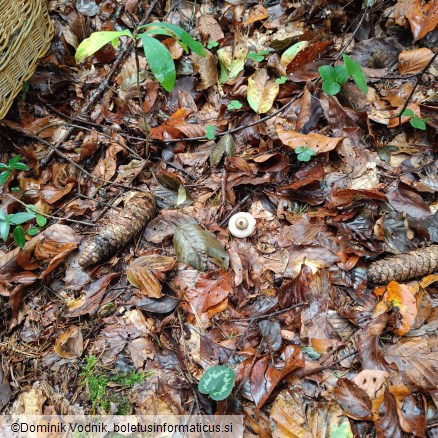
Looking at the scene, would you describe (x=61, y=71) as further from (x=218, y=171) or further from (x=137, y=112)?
(x=218, y=171)

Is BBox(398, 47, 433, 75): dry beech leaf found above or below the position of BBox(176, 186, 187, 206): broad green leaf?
below

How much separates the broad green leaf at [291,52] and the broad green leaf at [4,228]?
2.19 metres

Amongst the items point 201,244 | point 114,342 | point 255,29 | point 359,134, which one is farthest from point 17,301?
point 255,29

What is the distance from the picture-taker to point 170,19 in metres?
3.34

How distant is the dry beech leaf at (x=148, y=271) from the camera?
2.17 meters

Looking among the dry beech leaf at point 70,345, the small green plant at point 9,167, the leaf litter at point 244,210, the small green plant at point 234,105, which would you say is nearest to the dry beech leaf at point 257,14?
the leaf litter at point 244,210

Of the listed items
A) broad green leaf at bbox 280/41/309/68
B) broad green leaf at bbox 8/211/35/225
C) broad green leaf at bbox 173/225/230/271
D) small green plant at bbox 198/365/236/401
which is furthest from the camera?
broad green leaf at bbox 280/41/309/68

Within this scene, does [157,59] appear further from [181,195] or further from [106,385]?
[106,385]

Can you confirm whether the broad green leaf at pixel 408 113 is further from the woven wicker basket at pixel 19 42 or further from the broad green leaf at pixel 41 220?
the woven wicker basket at pixel 19 42

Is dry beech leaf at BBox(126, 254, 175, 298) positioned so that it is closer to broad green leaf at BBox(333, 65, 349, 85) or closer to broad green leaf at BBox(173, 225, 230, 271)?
broad green leaf at BBox(173, 225, 230, 271)

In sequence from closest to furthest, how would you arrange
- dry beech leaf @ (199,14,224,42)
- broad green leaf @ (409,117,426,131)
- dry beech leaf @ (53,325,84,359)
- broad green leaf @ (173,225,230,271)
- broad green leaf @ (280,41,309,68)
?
dry beech leaf @ (53,325,84,359) < broad green leaf @ (173,225,230,271) < broad green leaf @ (409,117,426,131) < broad green leaf @ (280,41,309,68) < dry beech leaf @ (199,14,224,42)

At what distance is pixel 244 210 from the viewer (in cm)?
249

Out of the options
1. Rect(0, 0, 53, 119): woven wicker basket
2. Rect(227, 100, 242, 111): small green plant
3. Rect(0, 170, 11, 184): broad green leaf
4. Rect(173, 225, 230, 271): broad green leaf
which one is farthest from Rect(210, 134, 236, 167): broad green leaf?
Rect(0, 0, 53, 119): woven wicker basket

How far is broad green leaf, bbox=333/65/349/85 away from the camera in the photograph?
2.58 m
